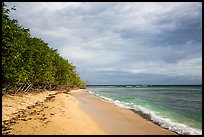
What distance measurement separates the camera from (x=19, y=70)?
Answer: 23.3 metres

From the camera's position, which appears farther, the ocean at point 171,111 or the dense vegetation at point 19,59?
the dense vegetation at point 19,59

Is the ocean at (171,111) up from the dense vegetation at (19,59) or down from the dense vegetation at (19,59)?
down

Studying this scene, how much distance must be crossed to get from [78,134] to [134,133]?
3.18 meters

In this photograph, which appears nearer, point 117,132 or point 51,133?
point 51,133

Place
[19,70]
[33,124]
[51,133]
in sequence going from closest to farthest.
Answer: [51,133], [33,124], [19,70]

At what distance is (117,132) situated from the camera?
40.7 ft

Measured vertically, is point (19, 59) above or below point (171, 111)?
above

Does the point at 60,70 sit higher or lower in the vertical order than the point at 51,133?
higher

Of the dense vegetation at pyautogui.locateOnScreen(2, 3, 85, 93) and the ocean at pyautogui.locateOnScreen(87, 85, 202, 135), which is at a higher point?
the dense vegetation at pyautogui.locateOnScreen(2, 3, 85, 93)

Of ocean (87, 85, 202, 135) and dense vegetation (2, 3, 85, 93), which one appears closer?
ocean (87, 85, 202, 135)

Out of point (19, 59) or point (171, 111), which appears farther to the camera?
point (171, 111)

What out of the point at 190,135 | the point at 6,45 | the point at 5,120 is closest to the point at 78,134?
the point at 5,120

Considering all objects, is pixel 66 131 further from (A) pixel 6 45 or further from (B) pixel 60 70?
(B) pixel 60 70

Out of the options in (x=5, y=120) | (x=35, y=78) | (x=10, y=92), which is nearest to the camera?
(x=5, y=120)
